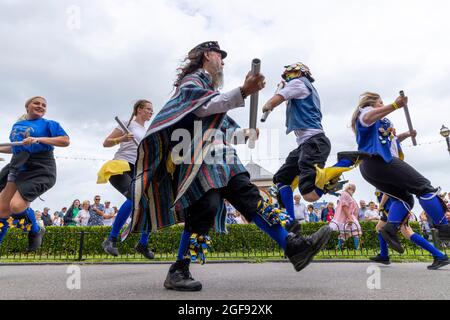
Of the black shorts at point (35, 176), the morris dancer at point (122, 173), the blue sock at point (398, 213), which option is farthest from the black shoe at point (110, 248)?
the blue sock at point (398, 213)

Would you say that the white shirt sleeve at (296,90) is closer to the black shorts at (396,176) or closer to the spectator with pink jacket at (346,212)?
the black shorts at (396,176)

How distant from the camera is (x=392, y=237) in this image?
422 centimetres

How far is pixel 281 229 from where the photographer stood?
8.62 ft

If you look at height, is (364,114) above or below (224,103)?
above

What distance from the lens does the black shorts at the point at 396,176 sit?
3.92 meters

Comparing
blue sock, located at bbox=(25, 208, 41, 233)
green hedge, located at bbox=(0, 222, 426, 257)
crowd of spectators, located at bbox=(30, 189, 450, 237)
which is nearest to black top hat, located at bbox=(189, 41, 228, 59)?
blue sock, located at bbox=(25, 208, 41, 233)

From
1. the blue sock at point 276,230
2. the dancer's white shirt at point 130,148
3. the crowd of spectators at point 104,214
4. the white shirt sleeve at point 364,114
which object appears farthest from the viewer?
the crowd of spectators at point 104,214

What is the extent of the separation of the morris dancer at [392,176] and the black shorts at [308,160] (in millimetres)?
495

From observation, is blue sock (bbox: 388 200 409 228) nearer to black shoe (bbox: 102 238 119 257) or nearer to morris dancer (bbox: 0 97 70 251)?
black shoe (bbox: 102 238 119 257)

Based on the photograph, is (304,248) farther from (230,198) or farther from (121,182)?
(121,182)

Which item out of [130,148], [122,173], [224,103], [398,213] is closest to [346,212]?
[398,213]

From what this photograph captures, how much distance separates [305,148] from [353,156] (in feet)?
1.72

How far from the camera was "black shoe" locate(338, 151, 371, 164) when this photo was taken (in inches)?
155
